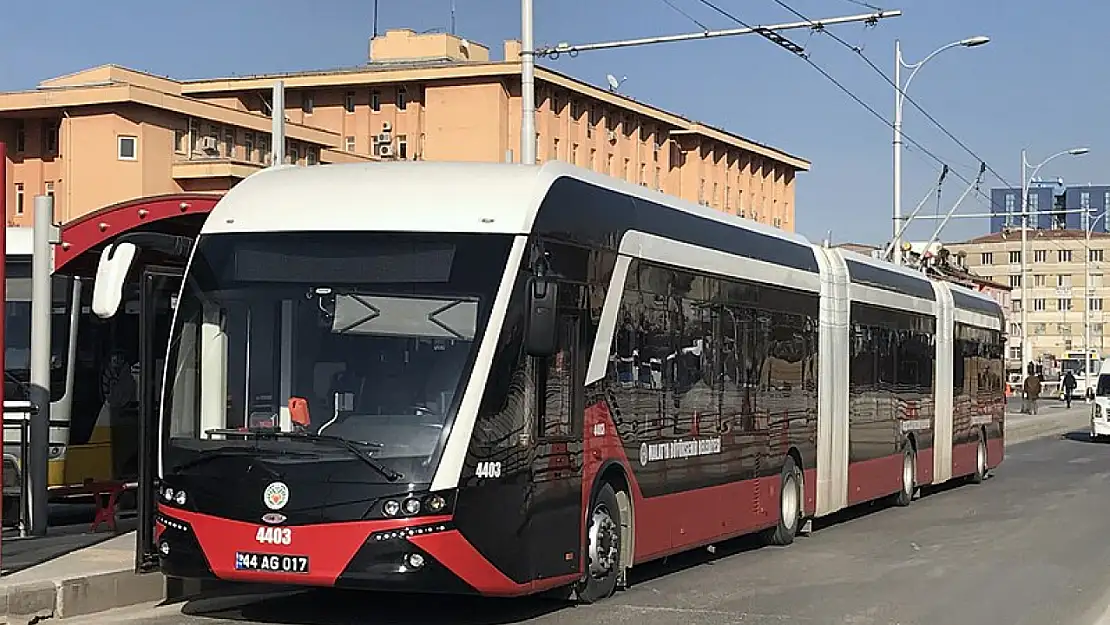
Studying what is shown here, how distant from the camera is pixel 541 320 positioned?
10.0 metres

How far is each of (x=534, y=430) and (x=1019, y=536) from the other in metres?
9.63

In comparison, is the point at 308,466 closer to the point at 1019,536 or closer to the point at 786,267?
the point at 786,267

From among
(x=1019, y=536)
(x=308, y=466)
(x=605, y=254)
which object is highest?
(x=605, y=254)

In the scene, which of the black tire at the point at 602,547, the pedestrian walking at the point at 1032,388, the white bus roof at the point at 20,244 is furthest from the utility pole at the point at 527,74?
the pedestrian walking at the point at 1032,388

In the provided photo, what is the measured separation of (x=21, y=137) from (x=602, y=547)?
58.9m

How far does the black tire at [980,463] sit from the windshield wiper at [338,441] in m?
19.1

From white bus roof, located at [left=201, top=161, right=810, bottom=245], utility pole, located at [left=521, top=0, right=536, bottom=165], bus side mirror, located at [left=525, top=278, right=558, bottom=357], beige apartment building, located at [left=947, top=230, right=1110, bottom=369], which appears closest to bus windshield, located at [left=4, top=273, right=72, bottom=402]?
white bus roof, located at [left=201, top=161, right=810, bottom=245]

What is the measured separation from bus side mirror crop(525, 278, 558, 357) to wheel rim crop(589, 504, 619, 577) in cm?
179

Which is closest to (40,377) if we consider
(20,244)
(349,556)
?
(20,244)

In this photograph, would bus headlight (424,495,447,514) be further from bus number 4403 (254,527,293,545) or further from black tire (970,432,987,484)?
black tire (970,432,987,484)

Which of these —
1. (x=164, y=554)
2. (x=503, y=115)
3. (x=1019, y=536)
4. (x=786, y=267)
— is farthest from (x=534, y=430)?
(x=503, y=115)

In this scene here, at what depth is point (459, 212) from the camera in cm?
1027

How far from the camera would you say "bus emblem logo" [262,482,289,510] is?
31.7 feet

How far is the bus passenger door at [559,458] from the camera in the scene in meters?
10.4
